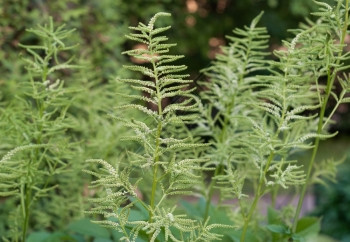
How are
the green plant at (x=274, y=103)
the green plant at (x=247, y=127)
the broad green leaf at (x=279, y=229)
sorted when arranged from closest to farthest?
the green plant at (x=247, y=127), the green plant at (x=274, y=103), the broad green leaf at (x=279, y=229)

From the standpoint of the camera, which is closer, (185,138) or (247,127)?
(185,138)

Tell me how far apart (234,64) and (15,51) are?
1703 millimetres

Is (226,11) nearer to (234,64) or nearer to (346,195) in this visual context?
(346,195)

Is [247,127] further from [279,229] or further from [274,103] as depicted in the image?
[279,229]

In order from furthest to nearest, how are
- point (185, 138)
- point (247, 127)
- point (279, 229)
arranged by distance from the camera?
point (247, 127), point (279, 229), point (185, 138)

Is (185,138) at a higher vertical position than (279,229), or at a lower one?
higher

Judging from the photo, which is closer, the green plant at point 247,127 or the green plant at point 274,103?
the green plant at point 247,127

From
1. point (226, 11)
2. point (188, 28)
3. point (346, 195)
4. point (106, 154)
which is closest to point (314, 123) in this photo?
point (106, 154)

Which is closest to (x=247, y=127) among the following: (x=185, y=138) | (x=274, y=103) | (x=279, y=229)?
(x=274, y=103)

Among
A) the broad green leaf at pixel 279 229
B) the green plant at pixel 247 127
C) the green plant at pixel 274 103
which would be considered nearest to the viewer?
the green plant at pixel 247 127

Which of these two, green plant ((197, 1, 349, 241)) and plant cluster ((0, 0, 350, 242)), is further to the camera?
green plant ((197, 1, 349, 241))

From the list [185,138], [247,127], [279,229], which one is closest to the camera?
[185,138]

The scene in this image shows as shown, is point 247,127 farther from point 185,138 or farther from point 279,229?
point 185,138

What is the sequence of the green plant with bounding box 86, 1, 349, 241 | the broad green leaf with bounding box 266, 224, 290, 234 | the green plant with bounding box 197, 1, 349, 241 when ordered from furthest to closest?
1. the broad green leaf with bounding box 266, 224, 290, 234
2. the green plant with bounding box 197, 1, 349, 241
3. the green plant with bounding box 86, 1, 349, 241
